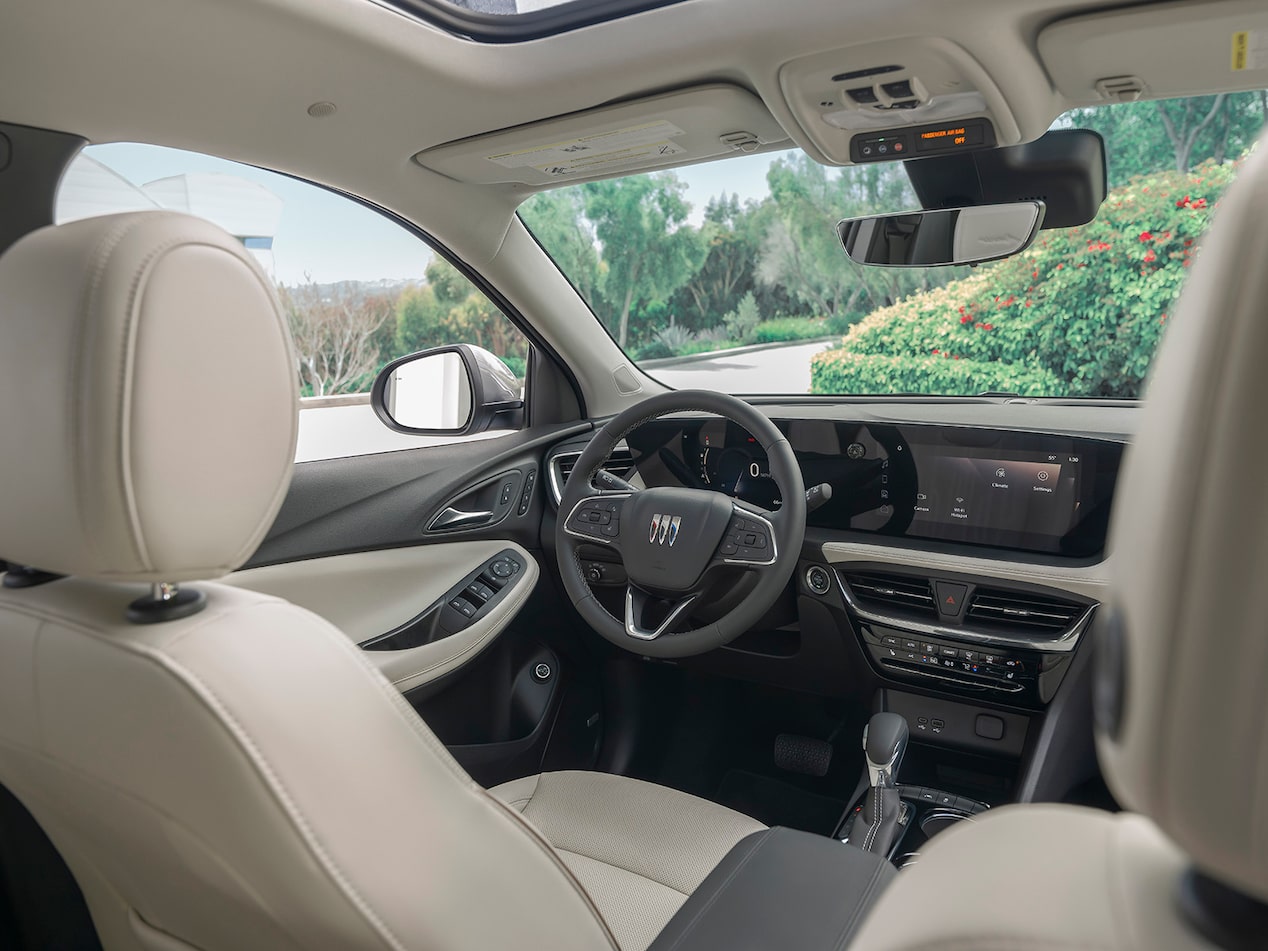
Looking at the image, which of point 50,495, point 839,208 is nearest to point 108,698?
point 50,495

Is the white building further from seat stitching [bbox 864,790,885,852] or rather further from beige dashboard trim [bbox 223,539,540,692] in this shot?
seat stitching [bbox 864,790,885,852]

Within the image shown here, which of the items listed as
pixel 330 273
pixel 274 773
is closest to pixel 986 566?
pixel 274 773

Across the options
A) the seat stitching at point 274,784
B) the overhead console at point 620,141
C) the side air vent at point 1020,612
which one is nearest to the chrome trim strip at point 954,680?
the side air vent at point 1020,612

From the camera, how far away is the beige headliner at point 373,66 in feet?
5.32

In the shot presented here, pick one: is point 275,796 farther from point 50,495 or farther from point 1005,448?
point 1005,448

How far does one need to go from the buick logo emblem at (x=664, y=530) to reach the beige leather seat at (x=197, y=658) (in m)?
1.16

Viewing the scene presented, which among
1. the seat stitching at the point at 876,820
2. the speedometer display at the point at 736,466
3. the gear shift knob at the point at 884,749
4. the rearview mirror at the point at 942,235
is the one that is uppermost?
the rearview mirror at the point at 942,235

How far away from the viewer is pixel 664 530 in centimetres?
216

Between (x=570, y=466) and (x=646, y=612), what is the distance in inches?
29.0

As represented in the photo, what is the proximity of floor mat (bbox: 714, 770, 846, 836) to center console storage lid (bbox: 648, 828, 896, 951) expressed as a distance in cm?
116

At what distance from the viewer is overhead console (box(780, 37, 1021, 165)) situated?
1.74 m

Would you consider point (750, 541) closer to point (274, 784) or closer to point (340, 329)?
point (274, 784)

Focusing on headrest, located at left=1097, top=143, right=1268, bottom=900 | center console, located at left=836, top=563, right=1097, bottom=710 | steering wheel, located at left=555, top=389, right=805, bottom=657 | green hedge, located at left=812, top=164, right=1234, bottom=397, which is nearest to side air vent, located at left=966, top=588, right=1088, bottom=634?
center console, located at left=836, top=563, right=1097, bottom=710

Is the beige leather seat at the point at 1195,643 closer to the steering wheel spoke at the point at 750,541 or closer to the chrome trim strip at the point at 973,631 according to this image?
the steering wheel spoke at the point at 750,541
